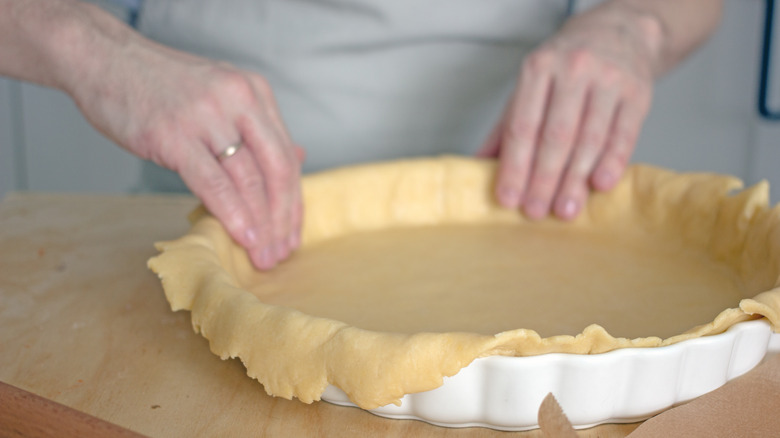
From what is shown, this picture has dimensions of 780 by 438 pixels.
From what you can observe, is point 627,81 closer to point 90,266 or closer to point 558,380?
point 558,380

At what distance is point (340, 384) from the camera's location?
64 centimetres

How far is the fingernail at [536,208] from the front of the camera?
1.18m

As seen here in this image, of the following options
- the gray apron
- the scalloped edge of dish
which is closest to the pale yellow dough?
the scalloped edge of dish

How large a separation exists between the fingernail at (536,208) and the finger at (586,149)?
0.03 meters

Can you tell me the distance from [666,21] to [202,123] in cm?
97

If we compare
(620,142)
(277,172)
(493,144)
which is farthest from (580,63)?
(277,172)

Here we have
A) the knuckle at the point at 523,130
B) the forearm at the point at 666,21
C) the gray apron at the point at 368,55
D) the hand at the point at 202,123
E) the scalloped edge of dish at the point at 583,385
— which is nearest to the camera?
the scalloped edge of dish at the point at 583,385

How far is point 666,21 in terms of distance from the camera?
133 centimetres

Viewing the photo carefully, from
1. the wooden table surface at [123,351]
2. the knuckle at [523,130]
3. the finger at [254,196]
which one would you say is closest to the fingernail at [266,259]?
the finger at [254,196]

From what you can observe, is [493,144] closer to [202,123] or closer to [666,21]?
[666,21]

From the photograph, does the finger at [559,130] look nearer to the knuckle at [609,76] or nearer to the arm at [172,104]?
the knuckle at [609,76]

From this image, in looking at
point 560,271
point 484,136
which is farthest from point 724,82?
point 560,271

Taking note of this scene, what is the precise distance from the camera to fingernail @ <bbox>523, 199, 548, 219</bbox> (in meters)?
1.18

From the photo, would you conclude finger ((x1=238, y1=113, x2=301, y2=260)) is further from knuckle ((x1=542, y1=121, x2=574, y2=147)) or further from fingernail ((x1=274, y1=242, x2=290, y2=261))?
knuckle ((x1=542, y1=121, x2=574, y2=147))
